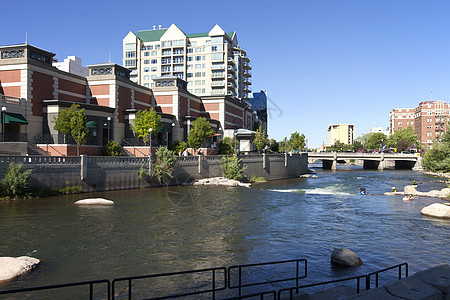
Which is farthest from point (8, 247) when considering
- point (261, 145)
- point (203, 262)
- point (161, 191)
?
point (261, 145)

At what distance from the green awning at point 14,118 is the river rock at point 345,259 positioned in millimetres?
35679

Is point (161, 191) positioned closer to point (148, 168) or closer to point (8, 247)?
point (148, 168)

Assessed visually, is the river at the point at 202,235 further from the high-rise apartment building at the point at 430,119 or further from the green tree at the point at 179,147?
the high-rise apartment building at the point at 430,119

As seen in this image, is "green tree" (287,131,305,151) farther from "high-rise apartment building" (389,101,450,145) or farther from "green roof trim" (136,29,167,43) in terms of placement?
"high-rise apartment building" (389,101,450,145)

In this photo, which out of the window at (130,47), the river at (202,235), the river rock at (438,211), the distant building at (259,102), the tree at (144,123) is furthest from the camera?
the distant building at (259,102)

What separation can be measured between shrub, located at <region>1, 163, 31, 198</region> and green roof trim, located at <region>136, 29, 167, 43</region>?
243 feet

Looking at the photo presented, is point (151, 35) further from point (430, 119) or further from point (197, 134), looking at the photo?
point (430, 119)

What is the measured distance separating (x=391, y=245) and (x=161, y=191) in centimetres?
2768

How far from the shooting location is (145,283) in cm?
1398

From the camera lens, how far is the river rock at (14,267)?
1386 cm

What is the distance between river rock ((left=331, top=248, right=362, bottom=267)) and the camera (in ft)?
53.1

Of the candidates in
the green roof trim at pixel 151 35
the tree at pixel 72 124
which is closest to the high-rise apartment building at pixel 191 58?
the green roof trim at pixel 151 35

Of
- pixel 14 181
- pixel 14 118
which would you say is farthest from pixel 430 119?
pixel 14 181

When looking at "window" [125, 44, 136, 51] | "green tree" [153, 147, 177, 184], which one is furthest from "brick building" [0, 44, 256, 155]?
"window" [125, 44, 136, 51]
